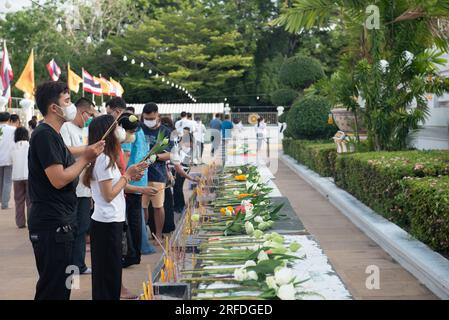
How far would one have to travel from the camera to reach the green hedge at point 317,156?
593 inches

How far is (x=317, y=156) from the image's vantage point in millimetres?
16391

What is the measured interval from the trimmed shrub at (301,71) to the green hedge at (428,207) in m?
19.0

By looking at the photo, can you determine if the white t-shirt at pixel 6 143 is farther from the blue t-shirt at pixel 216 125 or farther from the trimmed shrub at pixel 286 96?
the trimmed shrub at pixel 286 96

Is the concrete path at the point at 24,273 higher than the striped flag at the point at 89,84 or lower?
lower

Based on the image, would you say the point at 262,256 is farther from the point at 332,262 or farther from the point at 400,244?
the point at 400,244

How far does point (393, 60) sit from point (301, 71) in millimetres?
14273

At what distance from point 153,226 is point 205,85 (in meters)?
46.5

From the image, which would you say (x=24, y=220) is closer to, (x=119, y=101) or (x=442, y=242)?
(x=119, y=101)

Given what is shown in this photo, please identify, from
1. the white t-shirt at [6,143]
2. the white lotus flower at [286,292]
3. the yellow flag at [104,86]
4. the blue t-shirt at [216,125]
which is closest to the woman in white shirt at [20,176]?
the white t-shirt at [6,143]

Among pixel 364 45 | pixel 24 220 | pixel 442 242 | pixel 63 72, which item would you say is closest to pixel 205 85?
pixel 63 72

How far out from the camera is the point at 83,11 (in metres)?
57.4

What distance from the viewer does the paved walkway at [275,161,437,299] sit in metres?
6.06

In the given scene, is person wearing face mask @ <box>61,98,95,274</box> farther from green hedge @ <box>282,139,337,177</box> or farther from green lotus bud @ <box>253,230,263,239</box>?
green hedge @ <box>282,139,337,177</box>
